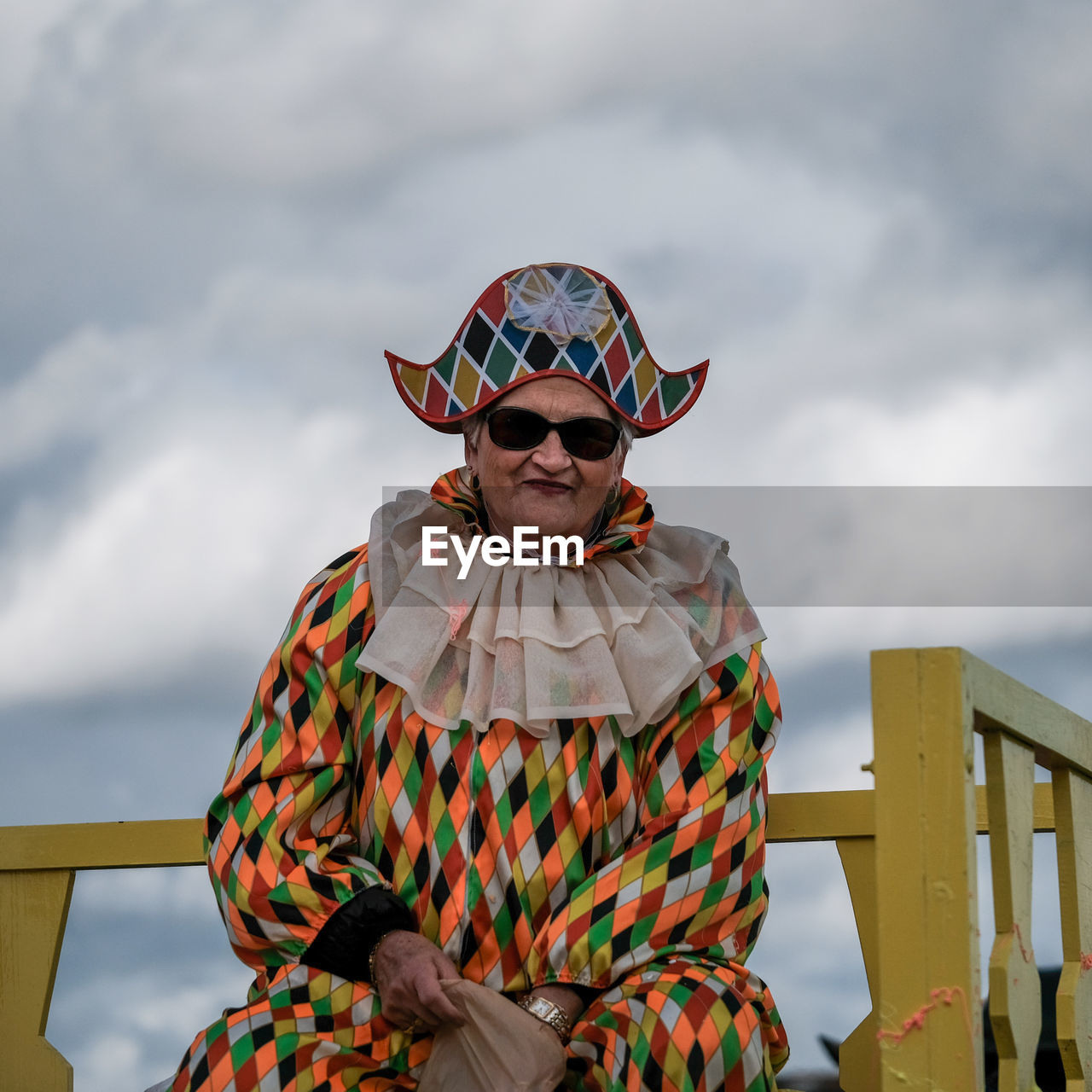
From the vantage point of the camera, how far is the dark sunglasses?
8.60 feet

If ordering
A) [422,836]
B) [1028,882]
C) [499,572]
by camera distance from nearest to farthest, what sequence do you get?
[1028,882] < [422,836] < [499,572]

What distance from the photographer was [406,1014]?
225 centimetres

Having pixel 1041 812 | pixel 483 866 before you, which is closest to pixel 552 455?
pixel 483 866

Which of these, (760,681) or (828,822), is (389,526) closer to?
(760,681)

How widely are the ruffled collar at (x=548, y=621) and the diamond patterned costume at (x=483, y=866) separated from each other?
39 mm

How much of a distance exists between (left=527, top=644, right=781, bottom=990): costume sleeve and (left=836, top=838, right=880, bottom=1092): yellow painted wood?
23.1 inches

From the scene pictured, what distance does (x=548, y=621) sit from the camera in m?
2.55

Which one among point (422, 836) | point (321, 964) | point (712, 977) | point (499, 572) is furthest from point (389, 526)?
point (712, 977)

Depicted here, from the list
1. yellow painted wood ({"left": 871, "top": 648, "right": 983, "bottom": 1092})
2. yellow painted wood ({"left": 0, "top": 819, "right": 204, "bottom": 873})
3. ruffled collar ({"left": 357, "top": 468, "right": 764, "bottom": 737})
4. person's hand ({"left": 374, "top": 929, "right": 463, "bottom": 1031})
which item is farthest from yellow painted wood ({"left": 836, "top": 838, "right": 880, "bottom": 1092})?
yellow painted wood ({"left": 0, "top": 819, "right": 204, "bottom": 873})

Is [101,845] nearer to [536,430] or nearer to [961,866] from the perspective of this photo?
[536,430]

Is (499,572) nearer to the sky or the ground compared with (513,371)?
nearer to the ground

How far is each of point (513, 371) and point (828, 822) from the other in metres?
1.18

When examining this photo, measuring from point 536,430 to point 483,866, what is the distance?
0.77m

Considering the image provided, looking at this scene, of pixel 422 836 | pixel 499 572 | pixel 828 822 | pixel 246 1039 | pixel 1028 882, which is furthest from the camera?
pixel 828 822
